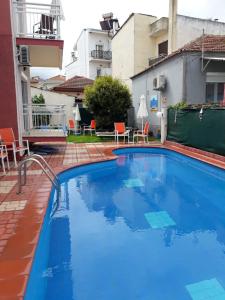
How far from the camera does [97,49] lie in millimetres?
38281

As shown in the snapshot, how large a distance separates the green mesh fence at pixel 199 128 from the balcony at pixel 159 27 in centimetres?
1240

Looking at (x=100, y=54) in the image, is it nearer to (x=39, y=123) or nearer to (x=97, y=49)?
(x=97, y=49)

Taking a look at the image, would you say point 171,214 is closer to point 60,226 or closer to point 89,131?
point 60,226

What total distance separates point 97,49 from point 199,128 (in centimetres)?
3080

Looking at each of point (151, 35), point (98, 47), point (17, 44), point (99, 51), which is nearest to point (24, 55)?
point (17, 44)

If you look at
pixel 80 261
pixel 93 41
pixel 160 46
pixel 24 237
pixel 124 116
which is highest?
pixel 93 41

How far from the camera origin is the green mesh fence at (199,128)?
961cm

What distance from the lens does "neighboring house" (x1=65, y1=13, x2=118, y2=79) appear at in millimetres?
38000

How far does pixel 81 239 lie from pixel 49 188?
1.94 m

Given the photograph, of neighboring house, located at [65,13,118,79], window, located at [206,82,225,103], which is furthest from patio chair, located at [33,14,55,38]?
neighboring house, located at [65,13,118,79]

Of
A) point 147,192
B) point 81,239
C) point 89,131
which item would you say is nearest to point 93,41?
point 89,131

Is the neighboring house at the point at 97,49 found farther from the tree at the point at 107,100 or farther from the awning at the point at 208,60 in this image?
the awning at the point at 208,60

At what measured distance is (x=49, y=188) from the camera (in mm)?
6215

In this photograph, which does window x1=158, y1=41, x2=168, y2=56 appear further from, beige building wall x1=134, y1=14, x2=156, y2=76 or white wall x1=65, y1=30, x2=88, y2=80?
white wall x1=65, y1=30, x2=88, y2=80
